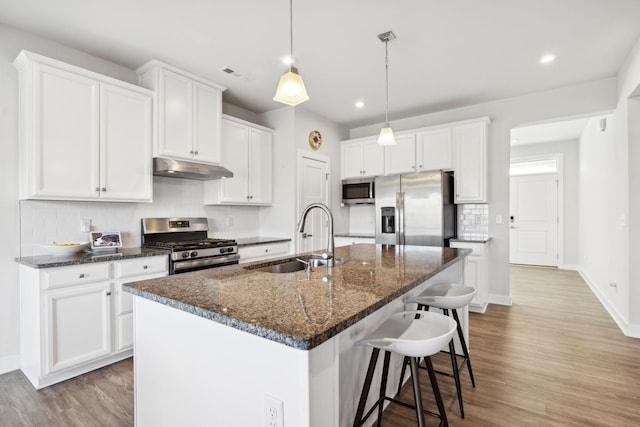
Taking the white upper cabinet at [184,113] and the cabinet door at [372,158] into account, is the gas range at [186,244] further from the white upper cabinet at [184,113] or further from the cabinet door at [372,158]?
the cabinet door at [372,158]

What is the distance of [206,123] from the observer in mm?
3379

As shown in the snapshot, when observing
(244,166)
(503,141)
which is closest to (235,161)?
(244,166)

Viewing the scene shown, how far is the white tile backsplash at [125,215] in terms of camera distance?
252 centimetres

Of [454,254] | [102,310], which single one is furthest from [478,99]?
[102,310]

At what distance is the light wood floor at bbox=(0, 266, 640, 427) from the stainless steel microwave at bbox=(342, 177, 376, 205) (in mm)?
2240

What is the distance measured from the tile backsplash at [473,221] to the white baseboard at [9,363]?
4.69 metres

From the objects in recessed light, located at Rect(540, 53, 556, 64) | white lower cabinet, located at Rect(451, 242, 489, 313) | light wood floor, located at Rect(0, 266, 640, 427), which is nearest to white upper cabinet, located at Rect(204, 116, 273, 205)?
light wood floor, located at Rect(0, 266, 640, 427)

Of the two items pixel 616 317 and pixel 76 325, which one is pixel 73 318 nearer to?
pixel 76 325

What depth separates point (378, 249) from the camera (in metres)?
2.67

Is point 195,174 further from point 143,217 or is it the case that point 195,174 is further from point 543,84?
point 543,84

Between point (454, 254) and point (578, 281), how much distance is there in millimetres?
4708

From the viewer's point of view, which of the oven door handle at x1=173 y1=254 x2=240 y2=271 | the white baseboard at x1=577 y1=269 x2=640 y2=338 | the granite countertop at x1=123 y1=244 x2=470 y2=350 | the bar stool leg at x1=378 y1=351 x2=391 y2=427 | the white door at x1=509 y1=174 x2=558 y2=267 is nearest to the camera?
the granite countertop at x1=123 y1=244 x2=470 y2=350

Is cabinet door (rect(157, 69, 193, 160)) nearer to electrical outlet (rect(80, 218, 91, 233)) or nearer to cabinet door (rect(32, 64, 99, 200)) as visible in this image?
cabinet door (rect(32, 64, 99, 200))

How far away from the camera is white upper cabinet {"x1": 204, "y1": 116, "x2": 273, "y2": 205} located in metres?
3.70
